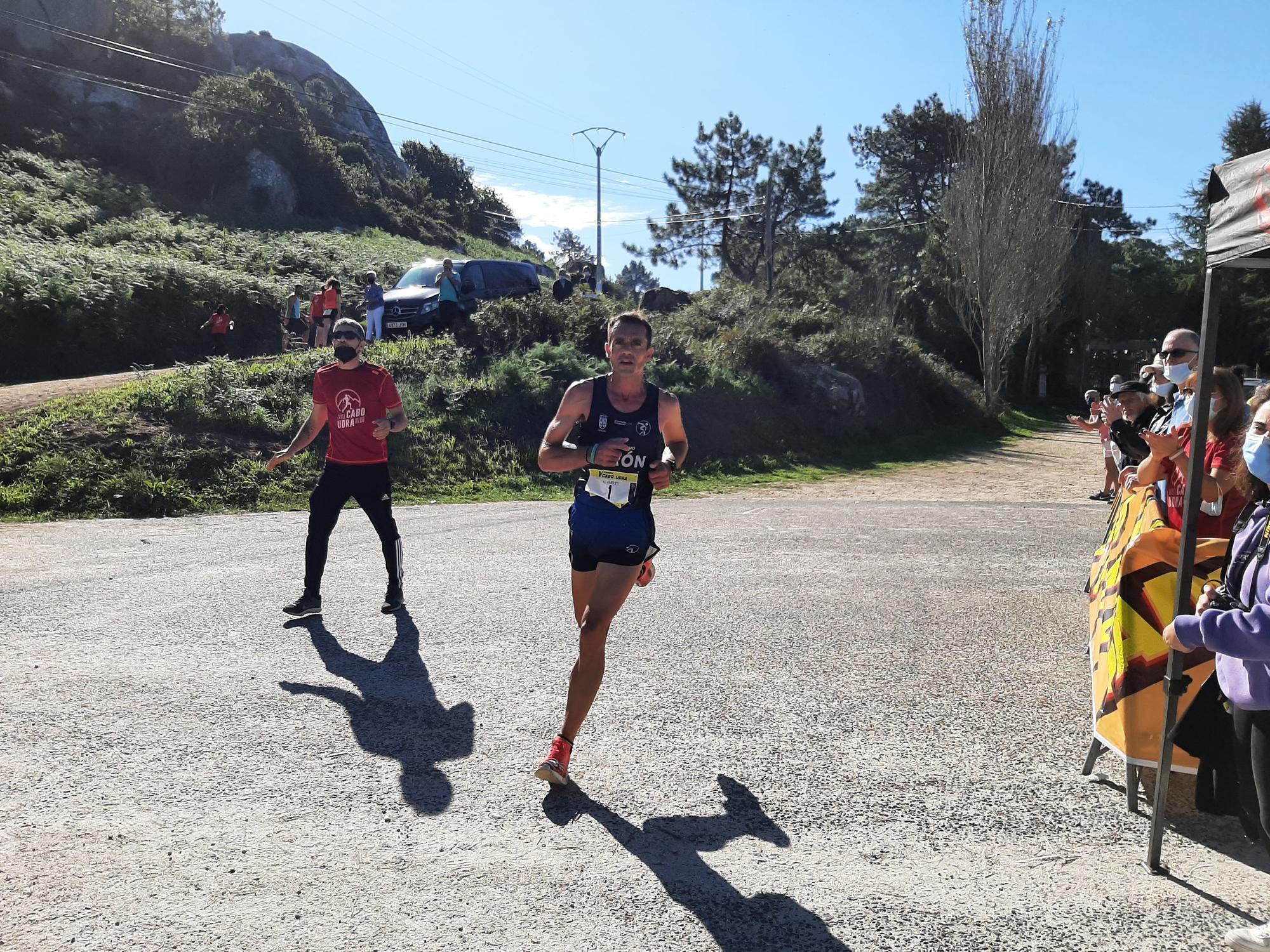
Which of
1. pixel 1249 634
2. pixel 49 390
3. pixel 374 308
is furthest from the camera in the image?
pixel 374 308

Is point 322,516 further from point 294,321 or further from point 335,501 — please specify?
point 294,321

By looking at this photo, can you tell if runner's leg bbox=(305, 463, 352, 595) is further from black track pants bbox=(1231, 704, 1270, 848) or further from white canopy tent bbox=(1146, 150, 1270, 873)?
black track pants bbox=(1231, 704, 1270, 848)

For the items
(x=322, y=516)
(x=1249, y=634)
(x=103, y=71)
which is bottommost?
(x=322, y=516)

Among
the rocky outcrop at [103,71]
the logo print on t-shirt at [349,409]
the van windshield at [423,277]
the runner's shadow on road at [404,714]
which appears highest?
the rocky outcrop at [103,71]

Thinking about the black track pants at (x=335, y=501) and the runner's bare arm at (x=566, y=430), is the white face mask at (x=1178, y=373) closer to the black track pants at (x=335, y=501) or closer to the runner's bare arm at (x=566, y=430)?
the runner's bare arm at (x=566, y=430)

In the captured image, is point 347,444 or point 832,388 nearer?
point 347,444

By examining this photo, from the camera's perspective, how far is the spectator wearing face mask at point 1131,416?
5.48 m

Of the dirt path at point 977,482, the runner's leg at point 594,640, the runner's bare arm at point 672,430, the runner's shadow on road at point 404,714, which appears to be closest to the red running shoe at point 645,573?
the runner's leg at point 594,640

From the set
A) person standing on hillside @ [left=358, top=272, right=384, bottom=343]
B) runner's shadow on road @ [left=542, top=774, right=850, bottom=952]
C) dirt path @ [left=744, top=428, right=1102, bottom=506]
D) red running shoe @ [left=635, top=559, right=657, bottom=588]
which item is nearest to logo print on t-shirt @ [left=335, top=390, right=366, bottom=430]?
red running shoe @ [left=635, top=559, right=657, bottom=588]

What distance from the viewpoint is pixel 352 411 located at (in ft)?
21.8

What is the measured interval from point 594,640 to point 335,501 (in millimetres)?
3258

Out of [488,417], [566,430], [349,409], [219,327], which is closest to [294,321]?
[219,327]

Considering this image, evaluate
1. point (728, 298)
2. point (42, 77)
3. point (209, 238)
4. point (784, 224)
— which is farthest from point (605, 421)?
point (784, 224)

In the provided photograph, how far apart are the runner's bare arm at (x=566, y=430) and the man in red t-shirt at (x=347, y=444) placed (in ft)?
8.66
